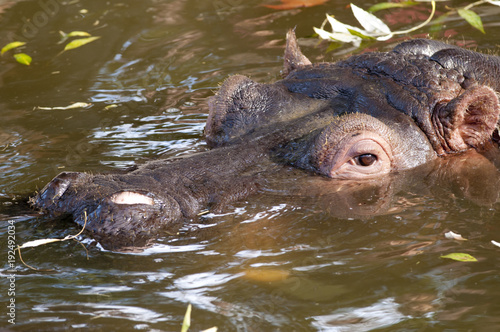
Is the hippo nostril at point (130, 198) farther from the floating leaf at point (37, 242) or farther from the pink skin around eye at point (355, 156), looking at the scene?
the pink skin around eye at point (355, 156)

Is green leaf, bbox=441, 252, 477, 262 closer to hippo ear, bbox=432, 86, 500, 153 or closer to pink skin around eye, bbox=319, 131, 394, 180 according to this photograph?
pink skin around eye, bbox=319, 131, 394, 180

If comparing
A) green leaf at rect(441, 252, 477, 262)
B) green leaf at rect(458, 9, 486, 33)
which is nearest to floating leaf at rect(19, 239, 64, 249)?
green leaf at rect(441, 252, 477, 262)

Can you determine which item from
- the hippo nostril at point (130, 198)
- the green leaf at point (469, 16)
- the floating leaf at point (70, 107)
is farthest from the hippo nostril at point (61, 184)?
the floating leaf at point (70, 107)

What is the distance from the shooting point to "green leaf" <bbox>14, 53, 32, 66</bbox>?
812cm

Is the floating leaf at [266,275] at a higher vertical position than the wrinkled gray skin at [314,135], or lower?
lower

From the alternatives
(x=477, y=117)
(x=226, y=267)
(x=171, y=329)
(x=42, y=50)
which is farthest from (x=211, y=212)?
(x=42, y=50)

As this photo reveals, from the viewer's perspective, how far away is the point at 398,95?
15.5 feet

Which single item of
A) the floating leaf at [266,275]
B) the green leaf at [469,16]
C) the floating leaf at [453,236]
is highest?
the green leaf at [469,16]

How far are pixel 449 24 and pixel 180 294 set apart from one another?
6.58 meters

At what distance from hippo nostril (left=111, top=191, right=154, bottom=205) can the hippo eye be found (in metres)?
1.53

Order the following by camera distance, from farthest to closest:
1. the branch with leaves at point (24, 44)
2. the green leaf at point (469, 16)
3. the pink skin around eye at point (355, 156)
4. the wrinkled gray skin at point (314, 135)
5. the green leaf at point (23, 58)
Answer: the green leaf at point (23, 58)
the branch with leaves at point (24, 44)
the pink skin around eye at point (355, 156)
the wrinkled gray skin at point (314, 135)
the green leaf at point (469, 16)

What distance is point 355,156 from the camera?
4.48 meters

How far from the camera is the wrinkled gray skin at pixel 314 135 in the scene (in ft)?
12.8

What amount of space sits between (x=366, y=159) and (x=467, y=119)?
2.92 ft
